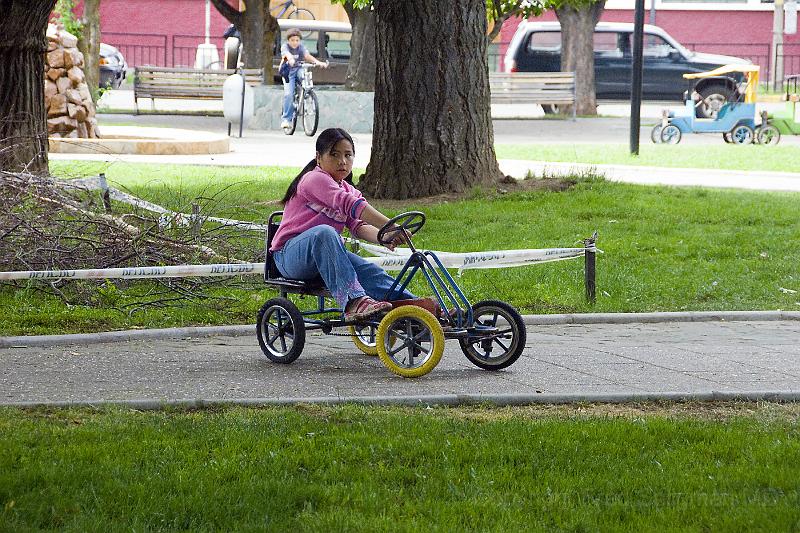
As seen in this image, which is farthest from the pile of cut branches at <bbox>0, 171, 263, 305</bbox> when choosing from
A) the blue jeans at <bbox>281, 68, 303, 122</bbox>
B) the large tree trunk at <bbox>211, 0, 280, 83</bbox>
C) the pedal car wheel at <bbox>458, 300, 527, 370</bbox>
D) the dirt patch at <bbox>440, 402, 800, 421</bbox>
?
the large tree trunk at <bbox>211, 0, 280, 83</bbox>

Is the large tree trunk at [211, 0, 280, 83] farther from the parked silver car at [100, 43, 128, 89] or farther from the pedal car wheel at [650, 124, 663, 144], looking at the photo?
the pedal car wheel at [650, 124, 663, 144]

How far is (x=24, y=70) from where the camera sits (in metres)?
12.7

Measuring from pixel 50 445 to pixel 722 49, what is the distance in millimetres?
46154

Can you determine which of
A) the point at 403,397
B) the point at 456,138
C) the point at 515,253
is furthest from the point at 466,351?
the point at 456,138

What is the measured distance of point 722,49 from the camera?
159 feet

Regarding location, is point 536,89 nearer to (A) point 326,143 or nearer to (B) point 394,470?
(A) point 326,143

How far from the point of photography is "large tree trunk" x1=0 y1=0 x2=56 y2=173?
40.3 feet

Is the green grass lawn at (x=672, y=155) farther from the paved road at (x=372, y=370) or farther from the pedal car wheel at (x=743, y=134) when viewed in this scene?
the paved road at (x=372, y=370)

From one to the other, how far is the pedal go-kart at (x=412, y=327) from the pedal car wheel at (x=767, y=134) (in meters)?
17.4

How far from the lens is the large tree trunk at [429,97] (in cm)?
1348

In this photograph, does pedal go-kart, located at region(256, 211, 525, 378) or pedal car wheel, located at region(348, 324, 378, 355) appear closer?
pedal go-kart, located at region(256, 211, 525, 378)

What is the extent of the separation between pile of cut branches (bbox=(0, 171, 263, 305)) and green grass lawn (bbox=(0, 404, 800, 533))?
130 inches

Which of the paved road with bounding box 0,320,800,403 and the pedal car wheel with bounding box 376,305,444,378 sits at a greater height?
the pedal car wheel with bounding box 376,305,444,378

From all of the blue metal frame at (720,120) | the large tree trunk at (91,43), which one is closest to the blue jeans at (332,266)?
the blue metal frame at (720,120)
